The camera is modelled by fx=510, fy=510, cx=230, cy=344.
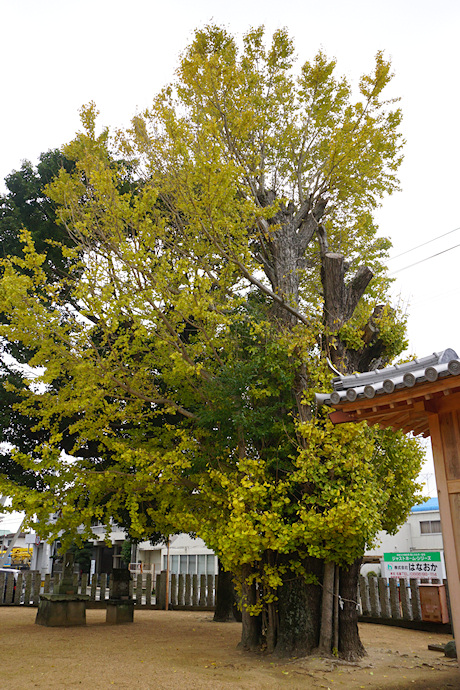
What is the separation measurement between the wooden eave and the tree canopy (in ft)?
6.58

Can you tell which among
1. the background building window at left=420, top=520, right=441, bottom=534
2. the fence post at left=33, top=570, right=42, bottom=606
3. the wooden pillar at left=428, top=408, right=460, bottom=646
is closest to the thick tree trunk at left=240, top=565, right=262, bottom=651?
the wooden pillar at left=428, top=408, right=460, bottom=646

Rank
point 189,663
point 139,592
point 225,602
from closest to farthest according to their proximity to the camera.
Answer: point 189,663, point 225,602, point 139,592

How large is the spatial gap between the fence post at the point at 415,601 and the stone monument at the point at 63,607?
815 cm

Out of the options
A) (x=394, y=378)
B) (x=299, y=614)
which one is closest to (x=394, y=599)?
(x=299, y=614)

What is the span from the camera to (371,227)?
44.3ft

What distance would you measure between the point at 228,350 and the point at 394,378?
5.36 m

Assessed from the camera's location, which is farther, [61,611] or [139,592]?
[139,592]

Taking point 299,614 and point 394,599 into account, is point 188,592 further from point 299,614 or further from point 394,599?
point 299,614

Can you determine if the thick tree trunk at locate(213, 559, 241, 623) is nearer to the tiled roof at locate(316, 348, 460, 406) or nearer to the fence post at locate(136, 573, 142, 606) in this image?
the fence post at locate(136, 573, 142, 606)

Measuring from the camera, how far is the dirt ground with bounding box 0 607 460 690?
678 centimetres

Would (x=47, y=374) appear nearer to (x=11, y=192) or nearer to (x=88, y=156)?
(x=88, y=156)

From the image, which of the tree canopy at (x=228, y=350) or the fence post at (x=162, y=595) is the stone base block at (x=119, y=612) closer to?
the tree canopy at (x=228, y=350)

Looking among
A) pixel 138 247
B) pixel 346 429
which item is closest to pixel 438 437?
pixel 346 429

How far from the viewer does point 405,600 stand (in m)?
12.5
